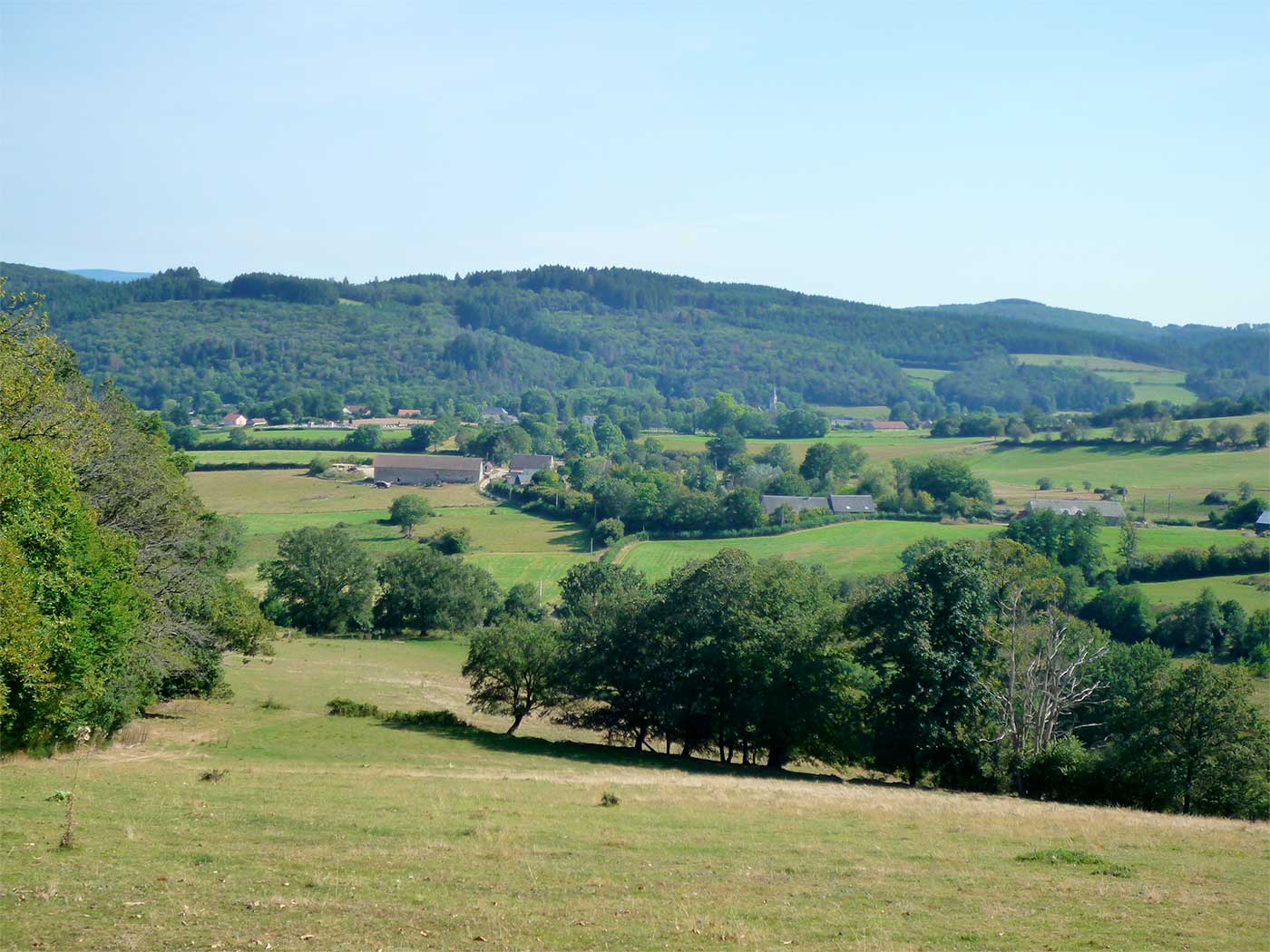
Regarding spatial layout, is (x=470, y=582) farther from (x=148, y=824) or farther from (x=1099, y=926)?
(x=1099, y=926)

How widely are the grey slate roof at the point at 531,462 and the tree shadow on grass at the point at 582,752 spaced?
99722 mm

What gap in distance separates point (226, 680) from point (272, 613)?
25329 mm

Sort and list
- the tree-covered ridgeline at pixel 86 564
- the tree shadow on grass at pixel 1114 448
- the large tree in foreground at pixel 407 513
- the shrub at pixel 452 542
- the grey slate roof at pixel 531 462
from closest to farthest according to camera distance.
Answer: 1. the tree-covered ridgeline at pixel 86 564
2. the shrub at pixel 452 542
3. the large tree in foreground at pixel 407 513
4. the tree shadow on grass at pixel 1114 448
5. the grey slate roof at pixel 531 462

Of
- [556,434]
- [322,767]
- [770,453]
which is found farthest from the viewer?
[556,434]

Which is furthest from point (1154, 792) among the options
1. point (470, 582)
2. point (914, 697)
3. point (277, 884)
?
point (470, 582)

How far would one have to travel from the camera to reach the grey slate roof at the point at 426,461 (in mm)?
126500

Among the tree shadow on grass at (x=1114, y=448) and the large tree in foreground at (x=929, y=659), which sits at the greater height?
the tree shadow on grass at (x=1114, y=448)

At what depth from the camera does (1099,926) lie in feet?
49.0

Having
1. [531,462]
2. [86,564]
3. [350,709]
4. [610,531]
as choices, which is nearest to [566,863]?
[86,564]

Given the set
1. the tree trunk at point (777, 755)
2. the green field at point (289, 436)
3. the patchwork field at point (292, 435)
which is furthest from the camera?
the patchwork field at point (292, 435)

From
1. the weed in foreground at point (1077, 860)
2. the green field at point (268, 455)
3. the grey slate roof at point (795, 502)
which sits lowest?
the weed in foreground at point (1077, 860)

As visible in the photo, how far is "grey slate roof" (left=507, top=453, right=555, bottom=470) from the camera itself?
13957 cm

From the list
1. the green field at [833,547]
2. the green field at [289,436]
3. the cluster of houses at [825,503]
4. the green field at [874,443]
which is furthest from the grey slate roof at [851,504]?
the green field at [289,436]

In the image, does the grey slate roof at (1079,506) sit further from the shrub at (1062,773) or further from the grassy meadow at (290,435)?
the grassy meadow at (290,435)
